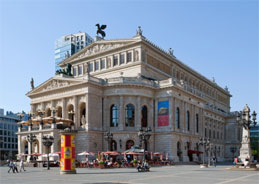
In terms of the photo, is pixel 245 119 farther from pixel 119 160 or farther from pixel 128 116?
pixel 128 116

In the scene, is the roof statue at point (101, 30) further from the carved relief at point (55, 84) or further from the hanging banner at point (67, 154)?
the hanging banner at point (67, 154)

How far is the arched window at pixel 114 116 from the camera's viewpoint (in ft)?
197

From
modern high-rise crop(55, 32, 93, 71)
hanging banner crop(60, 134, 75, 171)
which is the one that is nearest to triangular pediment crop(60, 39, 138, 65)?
hanging banner crop(60, 134, 75, 171)

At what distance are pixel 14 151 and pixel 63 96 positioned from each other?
6196 cm

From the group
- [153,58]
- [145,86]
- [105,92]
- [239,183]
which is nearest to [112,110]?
[105,92]

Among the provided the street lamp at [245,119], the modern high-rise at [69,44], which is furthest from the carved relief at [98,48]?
the modern high-rise at [69,44]

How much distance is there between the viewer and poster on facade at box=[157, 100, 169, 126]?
6059cm

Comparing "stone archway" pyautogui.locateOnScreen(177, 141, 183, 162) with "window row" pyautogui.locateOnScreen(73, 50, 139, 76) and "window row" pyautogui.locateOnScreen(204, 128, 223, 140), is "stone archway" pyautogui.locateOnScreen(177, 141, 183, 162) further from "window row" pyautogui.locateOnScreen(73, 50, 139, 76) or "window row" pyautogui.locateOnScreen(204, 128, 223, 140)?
"window row" pyautogui.locateOnScreen(204, 128, 223, 140)

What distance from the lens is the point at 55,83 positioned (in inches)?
2534

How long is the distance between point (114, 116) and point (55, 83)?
13.9m

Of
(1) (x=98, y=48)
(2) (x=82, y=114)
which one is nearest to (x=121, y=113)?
(2) (x=82, y=114)

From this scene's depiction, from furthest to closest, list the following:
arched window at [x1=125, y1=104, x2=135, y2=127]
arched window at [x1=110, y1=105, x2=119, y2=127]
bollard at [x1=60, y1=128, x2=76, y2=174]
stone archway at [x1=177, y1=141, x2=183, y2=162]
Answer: stone archway at [x1=177, y1=141, x2=183, y2=162] → arched window at [x1=110, y1=105, x2=119, y2=127] → arched window at [x1=125, y1=104, x2=135, y2=127] → bollard at [x1=60, y1=128, x2=76, y2=174]

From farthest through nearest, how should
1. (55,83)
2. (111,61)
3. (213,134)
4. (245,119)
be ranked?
(213,134) → (111,61) → (55,83) → (245,119)

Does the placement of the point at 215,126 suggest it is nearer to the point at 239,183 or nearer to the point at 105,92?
the point at 105,92
